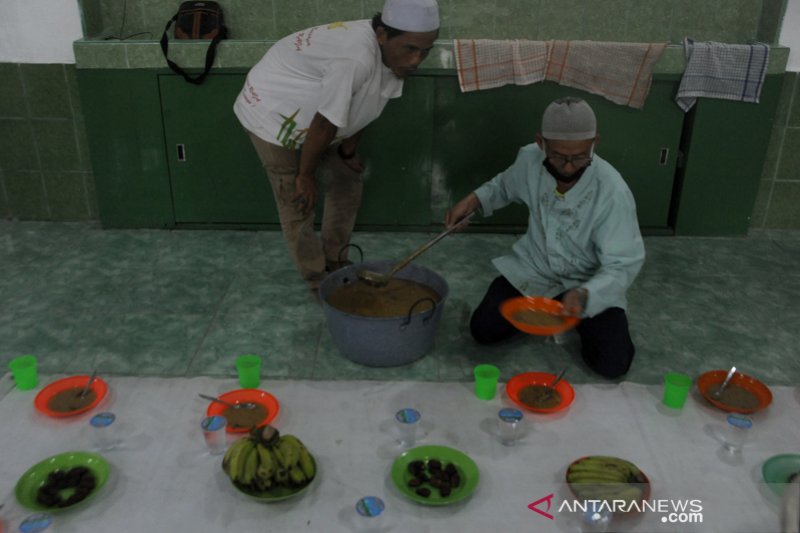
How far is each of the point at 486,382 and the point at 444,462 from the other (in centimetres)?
44

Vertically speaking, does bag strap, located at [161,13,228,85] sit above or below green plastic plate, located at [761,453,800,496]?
above

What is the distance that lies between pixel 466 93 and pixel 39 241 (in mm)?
2352

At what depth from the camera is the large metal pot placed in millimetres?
2512

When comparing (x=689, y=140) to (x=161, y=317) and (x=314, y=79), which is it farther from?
A: (x=161, y=317)

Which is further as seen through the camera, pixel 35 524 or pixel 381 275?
pixel 381 275

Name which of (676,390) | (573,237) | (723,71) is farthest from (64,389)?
(723,71)

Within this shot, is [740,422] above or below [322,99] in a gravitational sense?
below

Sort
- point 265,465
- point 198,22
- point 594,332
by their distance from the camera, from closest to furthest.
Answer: point 265,465 < point 594,332 < point 198,22

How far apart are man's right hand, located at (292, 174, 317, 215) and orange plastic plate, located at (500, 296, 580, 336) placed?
2.75 ft

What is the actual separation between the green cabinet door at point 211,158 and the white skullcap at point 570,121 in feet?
6.14

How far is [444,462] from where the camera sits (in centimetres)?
202

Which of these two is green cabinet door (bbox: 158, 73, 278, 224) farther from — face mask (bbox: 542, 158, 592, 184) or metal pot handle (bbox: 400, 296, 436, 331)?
face mask (bbox: 542, 158, 592, 184)

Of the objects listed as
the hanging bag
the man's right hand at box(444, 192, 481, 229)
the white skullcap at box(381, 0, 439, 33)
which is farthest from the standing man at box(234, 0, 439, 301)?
the hanging bag

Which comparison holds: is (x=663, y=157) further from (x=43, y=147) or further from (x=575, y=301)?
(x=43, y=147)
